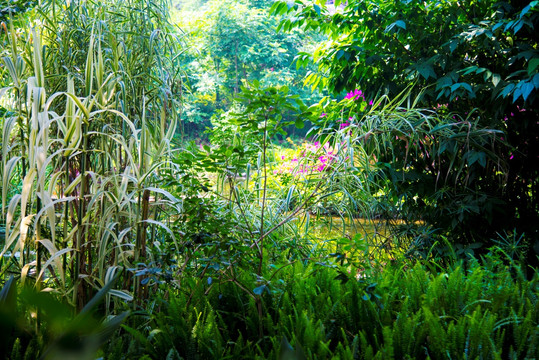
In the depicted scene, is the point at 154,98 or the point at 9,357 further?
the point at 154,98

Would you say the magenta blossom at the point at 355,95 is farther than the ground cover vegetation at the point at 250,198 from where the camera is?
Yes

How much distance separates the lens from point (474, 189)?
263cm

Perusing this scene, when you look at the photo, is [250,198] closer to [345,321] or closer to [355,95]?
[355,95]

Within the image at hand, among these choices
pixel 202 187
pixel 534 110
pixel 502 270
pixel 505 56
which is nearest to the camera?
pixel 202 187

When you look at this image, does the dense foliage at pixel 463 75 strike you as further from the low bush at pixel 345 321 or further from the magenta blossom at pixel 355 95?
the low bush at pixel 345 321

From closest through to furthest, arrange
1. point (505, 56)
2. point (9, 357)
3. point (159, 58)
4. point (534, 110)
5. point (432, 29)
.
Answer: point (9, 357) → point (159, 58) → point (534, 110) → point (505, 56) → point (432, 29)

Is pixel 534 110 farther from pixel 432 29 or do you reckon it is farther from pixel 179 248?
pixel 179 248

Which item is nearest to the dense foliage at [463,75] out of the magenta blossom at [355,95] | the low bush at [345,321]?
the magenta blossom at [355,95]

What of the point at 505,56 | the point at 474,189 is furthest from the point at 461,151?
the point at 505,56

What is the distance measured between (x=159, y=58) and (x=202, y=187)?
0.71 m

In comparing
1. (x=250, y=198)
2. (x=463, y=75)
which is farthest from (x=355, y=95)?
(x=250, y=198)

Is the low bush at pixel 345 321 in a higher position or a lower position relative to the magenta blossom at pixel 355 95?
lower

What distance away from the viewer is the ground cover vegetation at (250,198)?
4.30ft

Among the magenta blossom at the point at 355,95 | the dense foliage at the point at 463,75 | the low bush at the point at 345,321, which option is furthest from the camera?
the magenta blossom at the point at 355,95
